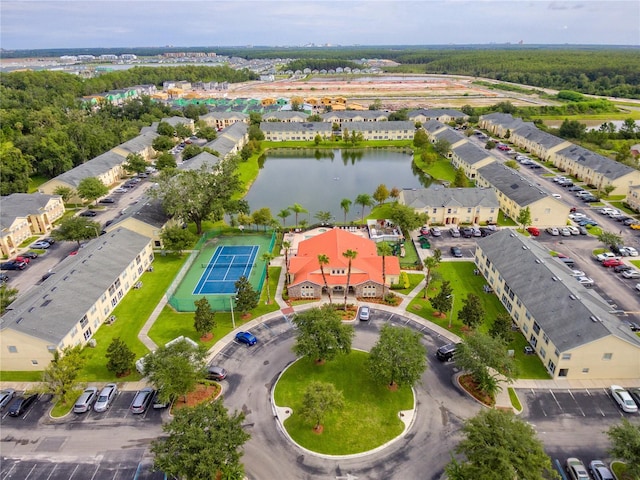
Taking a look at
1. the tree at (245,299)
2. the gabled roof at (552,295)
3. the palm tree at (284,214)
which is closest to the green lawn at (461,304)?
the gabled roof at (552,295)

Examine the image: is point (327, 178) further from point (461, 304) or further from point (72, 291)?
point (72, 291)

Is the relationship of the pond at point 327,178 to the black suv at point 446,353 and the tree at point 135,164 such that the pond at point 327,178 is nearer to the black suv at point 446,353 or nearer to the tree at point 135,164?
the tree at point 135,164

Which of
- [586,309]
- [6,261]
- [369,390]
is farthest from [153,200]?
[586,309]

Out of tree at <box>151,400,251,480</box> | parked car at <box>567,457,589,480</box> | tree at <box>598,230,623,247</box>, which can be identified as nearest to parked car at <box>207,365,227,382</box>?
tree at <box>151,400,251,480</box>

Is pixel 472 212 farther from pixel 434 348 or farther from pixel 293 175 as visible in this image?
pixel 293 175

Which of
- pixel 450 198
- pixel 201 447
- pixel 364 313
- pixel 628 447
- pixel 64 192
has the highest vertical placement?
pixel 201 447

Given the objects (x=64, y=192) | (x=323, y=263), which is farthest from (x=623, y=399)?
(x=64, y=192)
